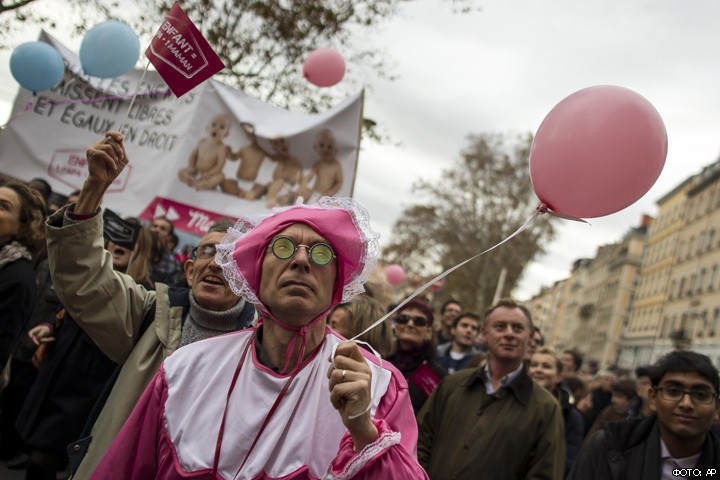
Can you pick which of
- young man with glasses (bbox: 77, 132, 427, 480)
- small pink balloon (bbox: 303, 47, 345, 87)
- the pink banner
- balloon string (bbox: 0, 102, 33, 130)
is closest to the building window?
small pink balloon (bbox: 303, 47, 345, 87)

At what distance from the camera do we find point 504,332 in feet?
13.2

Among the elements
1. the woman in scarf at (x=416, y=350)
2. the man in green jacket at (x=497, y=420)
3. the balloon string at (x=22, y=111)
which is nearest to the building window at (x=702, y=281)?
the woman in scarf at (x=416, y=350)

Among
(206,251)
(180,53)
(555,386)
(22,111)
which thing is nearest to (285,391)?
(206,251)

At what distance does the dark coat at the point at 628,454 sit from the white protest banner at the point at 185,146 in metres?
3.58

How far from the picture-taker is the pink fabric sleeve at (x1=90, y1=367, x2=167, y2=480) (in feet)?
6.73

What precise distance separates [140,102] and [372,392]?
523 cm

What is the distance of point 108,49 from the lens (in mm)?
4758

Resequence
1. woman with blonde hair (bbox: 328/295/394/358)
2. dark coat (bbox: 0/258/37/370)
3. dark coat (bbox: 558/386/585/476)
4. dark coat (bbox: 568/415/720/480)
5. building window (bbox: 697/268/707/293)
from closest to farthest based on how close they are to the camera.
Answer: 1. dark coat (bbox: 568/415/720/480)
2. dark coat (bbox: 0/258/37/370)
3. woman with blonde hair (bbox: 328/295/394/358)
4. dark coat (bbox: 558/386/585/476)
5. building window (bbox: 697/268/707/293)

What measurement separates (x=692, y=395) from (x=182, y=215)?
4603mm

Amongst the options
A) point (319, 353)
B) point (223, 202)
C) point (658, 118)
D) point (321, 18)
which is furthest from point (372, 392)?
point (321, 18)

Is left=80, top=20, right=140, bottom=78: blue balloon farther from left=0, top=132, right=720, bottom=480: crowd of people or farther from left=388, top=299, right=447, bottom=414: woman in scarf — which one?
left=388, top=299, right=447, bottom=414: woman in scarf

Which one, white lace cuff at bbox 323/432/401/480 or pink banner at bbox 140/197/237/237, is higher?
pink banner at bbox 140/197/237/237

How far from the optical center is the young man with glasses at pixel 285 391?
73.8 inches

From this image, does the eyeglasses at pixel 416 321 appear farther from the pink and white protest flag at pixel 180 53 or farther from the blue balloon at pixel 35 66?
the blue balloon at pixel 35 66
